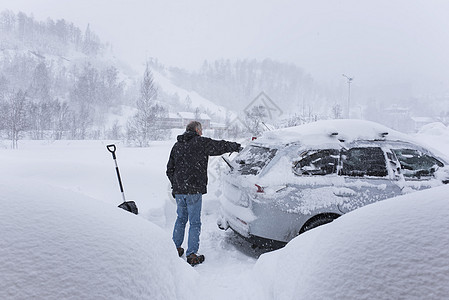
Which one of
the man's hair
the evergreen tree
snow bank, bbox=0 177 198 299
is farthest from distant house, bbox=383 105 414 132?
snow bank, bbox=0 177 198 299

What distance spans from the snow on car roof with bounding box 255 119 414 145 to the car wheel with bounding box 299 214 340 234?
935 mm

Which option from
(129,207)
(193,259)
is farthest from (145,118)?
(193,259)

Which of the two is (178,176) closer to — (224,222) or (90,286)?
(224,222)

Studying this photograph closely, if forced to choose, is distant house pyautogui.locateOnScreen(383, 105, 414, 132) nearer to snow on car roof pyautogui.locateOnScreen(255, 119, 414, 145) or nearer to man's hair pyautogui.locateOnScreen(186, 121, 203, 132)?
snow on car roof pyautogui.locateOnScreen(255, 119, 414, 145)

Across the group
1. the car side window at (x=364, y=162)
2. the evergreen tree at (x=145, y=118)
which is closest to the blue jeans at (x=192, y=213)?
the car side window at (x=364, y=162)

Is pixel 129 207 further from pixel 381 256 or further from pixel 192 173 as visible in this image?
pixel 381 256

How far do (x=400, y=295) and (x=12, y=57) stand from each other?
130 m

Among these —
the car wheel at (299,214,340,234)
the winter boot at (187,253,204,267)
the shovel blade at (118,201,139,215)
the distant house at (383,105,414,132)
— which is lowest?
the winter boot at (187,253,204,267)

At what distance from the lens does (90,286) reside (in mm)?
925

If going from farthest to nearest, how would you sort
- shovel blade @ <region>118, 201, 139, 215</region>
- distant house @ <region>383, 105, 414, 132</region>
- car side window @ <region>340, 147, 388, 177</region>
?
distant house @ <region>383, 105, 414, 132</region>, shovel blade @ <region>118, 201, 139, 215</region>, car side window @ <region>340, 147, 388, 177</region>

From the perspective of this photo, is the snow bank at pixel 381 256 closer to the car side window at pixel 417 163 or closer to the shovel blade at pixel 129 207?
the car side window at pixel 417 163

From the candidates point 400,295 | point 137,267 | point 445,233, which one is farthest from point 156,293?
point 445,233

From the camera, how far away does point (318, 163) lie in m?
3.60

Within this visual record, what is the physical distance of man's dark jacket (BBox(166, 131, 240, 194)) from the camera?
3.66 meters
